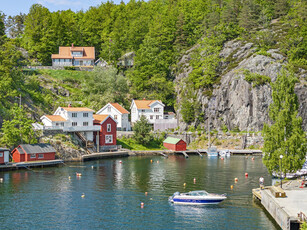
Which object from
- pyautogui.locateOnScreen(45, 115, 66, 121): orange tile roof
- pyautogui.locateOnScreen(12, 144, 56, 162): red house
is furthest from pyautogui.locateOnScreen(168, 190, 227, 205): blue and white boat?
pyautogui.locateOnScreen(45, 115, 66, 121): orange tile roof

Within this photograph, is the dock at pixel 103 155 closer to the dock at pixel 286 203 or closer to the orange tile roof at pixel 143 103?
the orange tile roof at pixel 143 103

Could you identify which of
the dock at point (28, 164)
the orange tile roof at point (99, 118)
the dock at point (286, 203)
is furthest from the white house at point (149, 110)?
the dock at point (286, 203)

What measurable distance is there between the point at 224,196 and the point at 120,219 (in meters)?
17.2

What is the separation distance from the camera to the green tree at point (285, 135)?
6444 cm

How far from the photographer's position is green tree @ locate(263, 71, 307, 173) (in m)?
64.4

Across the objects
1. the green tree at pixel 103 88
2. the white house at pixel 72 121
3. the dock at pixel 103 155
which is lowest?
the dock at pixel 103 155

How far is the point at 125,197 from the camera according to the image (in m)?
67.6

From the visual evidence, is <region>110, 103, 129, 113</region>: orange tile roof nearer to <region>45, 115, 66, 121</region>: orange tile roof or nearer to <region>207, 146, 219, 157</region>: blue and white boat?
<region>45, 115, 66, 121</region>: orange tile roof

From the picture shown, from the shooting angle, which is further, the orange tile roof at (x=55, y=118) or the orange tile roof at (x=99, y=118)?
the orange tile roof at (x=99, y=118)

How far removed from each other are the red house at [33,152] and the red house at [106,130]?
19.2 meters

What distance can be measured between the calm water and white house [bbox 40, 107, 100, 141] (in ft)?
43.6

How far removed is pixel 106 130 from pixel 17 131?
2731 cm

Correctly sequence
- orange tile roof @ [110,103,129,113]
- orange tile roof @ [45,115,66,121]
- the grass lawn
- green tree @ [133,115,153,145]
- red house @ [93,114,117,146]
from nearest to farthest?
orange tile roof @ [45,115,66,121] < red house @ [93,114,117,146] < green tree @ [133,115,153,145] < the grass lawn < orange tile roof @ [110,103,129,113]

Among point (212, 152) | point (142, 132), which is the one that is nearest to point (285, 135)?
point (212, 152)
